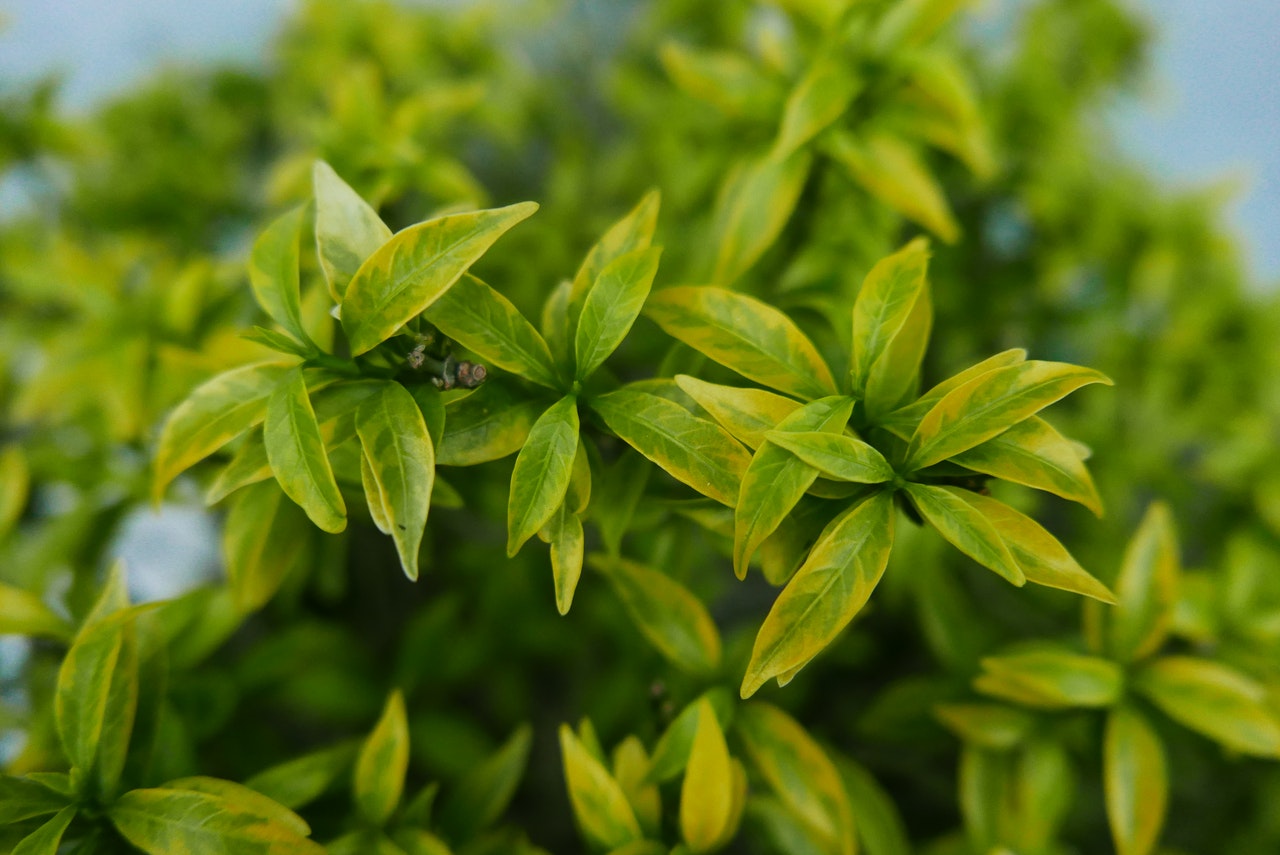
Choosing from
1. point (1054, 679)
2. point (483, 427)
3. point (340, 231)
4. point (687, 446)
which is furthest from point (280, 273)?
point (1054, 679)

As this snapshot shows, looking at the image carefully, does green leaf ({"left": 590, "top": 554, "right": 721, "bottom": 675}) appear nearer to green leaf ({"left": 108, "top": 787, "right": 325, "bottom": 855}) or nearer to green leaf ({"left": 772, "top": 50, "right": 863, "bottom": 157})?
green leaf ({"left": 108, "top": 787, "right": 325, "bottom": 855})

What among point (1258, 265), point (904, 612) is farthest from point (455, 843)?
point (1258, 265)

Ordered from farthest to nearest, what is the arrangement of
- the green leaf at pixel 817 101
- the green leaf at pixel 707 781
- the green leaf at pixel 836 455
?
1. the green leaf at pixel 817 101
2. the green leaf at pixel 707 781
3. the green leaf at pixel 836 455

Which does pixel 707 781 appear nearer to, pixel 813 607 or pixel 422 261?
pixel 813 607

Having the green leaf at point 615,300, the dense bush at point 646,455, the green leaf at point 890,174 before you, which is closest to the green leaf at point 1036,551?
the dense bush at point 646,455

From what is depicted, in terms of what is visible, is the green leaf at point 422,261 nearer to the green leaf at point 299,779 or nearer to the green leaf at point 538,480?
the green leaf at point 538,480

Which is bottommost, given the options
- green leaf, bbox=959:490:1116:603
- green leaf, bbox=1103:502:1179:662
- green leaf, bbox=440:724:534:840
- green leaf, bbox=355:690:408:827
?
green leaf, bbox=440:724:534:840

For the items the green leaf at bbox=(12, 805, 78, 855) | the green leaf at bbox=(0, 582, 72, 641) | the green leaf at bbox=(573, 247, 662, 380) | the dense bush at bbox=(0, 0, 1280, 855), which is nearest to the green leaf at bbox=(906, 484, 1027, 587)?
the dense bush at bbox=(0, 0, 1280, 855)

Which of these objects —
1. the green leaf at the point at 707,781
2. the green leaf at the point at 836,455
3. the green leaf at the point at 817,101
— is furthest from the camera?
the green leaf at the point at 817,101
